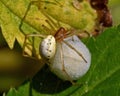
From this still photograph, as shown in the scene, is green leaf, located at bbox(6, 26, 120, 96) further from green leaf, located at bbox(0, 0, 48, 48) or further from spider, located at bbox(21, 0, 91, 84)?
green leaf, located at bbox(0, 0, 48, 48)

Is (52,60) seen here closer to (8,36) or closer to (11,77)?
(8,36)

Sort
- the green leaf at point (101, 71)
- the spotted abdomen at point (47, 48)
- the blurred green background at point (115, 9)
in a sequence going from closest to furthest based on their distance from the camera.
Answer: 1. the green leaf at point (101, 71)
2. the spotted abdomen at point (47, 48)
3. the blurred green background at point (115, 9)

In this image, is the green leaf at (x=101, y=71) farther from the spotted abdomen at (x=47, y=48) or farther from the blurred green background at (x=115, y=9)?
the blurred green background at (x=115, y=9)

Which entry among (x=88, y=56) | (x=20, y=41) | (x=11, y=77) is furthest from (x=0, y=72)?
(x=88, y=56)

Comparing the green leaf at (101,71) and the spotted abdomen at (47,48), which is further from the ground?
the green leaf at (101,71)

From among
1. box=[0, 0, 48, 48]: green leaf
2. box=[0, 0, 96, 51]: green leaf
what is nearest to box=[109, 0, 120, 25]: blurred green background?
box=[0, 0, 96, 51]: green leaf

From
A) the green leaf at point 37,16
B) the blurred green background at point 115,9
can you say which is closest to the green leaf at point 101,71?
the green leaf at point 37,16
